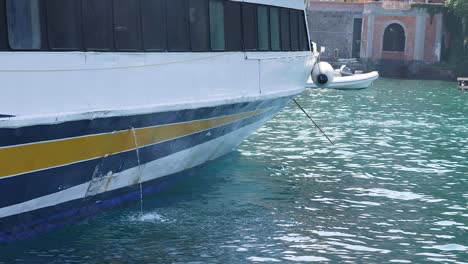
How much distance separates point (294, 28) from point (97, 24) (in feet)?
21.7

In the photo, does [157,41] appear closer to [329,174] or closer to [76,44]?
[76,44]

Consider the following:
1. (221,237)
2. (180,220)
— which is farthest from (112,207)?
(221,237)

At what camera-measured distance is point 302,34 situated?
52.0 ft

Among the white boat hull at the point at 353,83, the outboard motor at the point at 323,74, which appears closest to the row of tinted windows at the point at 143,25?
the outboard motor at the point at 323,74

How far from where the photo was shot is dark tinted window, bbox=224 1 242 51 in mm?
12312

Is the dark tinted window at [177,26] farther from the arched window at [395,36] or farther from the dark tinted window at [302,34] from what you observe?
the arched window at [395,36]

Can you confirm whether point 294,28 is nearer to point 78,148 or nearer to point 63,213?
point 78,148

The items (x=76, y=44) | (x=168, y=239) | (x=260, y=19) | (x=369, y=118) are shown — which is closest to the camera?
(x=76, y=44)

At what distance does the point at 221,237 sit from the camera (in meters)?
10.2

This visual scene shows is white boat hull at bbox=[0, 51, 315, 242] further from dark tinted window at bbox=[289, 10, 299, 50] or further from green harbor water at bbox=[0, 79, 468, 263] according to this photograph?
dark tinted window at bbox=[289, 10, 299, 50]

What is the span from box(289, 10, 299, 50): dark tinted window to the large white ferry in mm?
1337

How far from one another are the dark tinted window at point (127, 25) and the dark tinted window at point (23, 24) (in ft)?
4.75

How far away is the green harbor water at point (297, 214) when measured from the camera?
375 inches

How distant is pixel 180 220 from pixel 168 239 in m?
0.98
